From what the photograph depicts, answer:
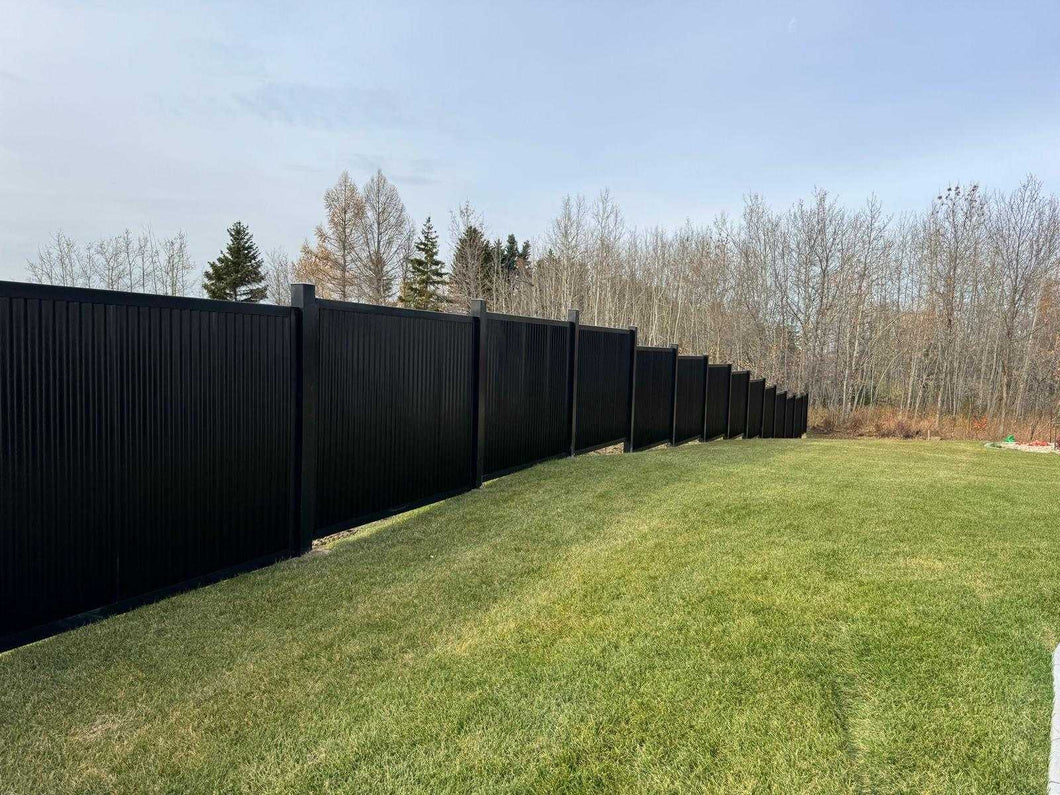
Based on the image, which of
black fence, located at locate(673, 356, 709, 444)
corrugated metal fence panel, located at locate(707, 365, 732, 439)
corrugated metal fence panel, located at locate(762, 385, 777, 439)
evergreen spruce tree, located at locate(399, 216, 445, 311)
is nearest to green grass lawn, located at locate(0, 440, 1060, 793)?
black fence, located at locate(673, 356, 709, 444)

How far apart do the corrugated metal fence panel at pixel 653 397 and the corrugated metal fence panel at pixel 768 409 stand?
705 cm

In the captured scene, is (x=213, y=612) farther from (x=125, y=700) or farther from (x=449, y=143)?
(x=449, y=143)

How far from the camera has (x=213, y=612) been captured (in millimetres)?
3236

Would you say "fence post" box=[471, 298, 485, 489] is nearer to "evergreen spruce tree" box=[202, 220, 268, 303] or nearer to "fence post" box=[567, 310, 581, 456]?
"fence post" box=[567, 310, 581, 456]

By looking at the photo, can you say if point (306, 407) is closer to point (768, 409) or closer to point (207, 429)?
point (207, 429)

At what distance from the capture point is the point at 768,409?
1741cm

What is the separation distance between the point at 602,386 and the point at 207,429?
583 cm

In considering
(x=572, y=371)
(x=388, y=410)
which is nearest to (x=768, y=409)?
(x=572, y=371)

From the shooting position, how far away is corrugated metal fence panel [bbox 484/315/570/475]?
6.44 meters

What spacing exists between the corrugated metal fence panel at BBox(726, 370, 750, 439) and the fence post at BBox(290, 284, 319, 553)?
1158 cm

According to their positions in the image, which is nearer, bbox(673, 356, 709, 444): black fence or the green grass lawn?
the green grass lawn

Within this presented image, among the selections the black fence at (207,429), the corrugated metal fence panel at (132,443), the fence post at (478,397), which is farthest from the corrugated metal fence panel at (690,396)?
the corrugated metal fence panel at (132,443)

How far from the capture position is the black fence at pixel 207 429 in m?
2.83

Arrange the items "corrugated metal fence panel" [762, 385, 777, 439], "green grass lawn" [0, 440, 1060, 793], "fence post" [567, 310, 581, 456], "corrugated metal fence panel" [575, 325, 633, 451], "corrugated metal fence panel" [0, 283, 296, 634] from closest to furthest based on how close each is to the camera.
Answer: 1. "green grass lawn" [0, 440, 1060, 793]
2. "corrugated metal fence panel" [0, 283, 296, 634]
3. "fence post" [567, 310, 581, 456]
4. "corrugated metal fence panel" [575, 325, 633, 451]
5. "corrugated metal fence panel" [762, 385, 777, 439]
